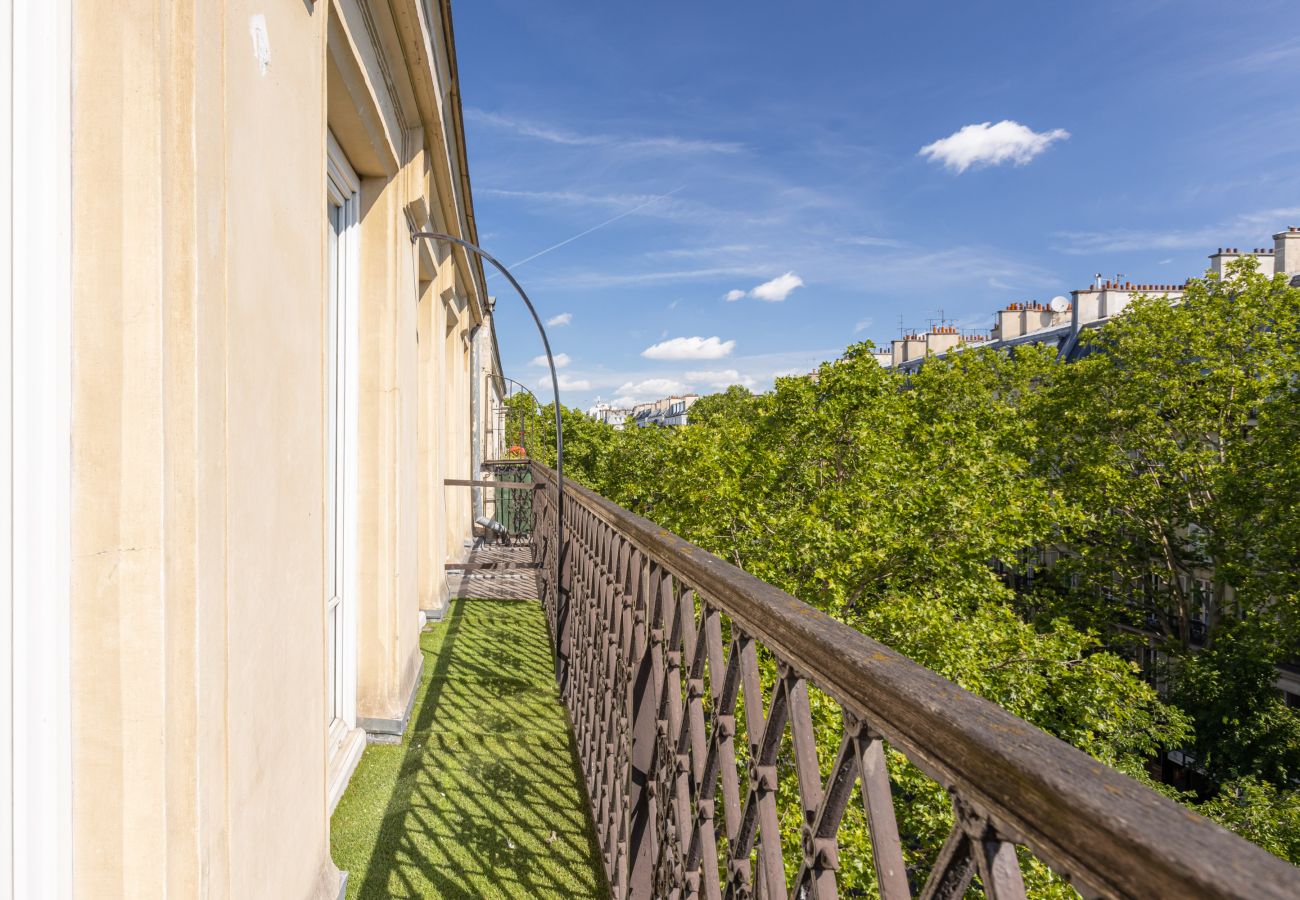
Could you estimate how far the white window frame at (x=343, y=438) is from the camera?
12.7ft

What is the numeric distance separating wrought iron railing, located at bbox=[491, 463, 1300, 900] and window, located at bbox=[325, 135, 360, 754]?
1.78m

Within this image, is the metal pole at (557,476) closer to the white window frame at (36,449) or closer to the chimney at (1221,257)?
the white window frame at (36,449)

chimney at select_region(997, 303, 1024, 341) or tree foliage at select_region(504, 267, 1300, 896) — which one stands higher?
chimney at select_region(997, 303, 1024, 341)

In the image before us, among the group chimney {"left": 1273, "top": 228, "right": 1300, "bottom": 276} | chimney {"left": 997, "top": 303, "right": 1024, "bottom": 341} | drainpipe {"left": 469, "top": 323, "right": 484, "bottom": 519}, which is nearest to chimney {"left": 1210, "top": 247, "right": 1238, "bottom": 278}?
chimney {"left": 1273, "top": 228, "right": 1300, "bottom": 276}

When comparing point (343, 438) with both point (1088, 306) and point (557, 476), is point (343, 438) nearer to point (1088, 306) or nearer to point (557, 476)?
point (557, 476)

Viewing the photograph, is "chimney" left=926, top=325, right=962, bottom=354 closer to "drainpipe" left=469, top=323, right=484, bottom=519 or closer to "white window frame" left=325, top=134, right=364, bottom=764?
"drainpipe" left=469, top=323, right=484, bottom=519

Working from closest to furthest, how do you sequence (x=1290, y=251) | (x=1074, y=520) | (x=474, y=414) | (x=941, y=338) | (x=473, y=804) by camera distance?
(x=473, y=804), (x=474, y=414), (x=1074, y=520), (x=1290, y=251), (x=941, y=338)

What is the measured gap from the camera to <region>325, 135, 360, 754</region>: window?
12.7 ft

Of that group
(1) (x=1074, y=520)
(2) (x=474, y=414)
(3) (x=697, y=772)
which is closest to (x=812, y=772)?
(3) (x=697, y=772)

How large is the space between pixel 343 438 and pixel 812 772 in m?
3.58

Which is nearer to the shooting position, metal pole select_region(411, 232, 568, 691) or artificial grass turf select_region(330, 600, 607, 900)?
artificial grass turf select_region(330, 600, 607, 900)

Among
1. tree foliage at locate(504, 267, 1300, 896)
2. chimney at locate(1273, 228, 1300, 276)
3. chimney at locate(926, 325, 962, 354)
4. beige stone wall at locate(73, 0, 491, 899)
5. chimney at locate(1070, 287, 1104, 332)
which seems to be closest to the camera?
beige stone wall at locate(73, 0, 491, 899)

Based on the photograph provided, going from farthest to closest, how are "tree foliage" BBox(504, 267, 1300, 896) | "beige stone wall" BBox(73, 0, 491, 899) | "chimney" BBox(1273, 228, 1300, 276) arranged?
"chimney" BBox(1273, 228, 1300, 276)
"tree foliage" BBox(504, 267, 1300, 896)
"beige stone wall" BBox(73, 0, 491, 899)

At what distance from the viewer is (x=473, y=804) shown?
339cm
